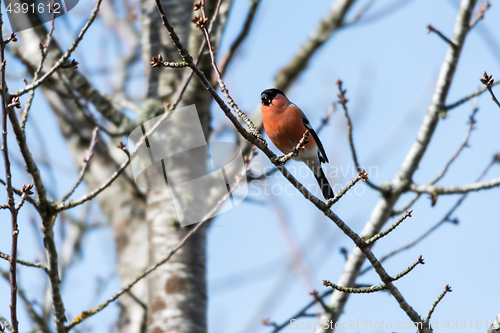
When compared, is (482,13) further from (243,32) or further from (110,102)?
(110,102)

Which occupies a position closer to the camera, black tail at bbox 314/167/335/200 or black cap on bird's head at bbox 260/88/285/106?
black cap on bird's head at bbox 260/88/285/106

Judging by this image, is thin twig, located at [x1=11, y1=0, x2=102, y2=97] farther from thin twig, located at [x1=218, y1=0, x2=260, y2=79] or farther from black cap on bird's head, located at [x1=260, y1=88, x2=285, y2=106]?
black cap on bird's head, located at [x1=260, y1=88, x2=285, y2=106]

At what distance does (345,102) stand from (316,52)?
61.2 inches

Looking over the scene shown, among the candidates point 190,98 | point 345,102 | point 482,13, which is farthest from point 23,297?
point 482,13

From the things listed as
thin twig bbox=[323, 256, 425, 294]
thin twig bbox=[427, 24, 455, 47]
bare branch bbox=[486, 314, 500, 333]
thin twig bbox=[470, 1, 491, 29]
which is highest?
thin twig bbox=[470, 1, 491, 29]

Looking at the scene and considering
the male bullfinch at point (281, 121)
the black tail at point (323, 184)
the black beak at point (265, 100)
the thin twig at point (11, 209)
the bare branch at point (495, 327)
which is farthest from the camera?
the black tail at point (323, 184)

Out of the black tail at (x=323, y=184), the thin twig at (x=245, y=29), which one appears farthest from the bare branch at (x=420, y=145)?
the thin twig at (x=245, y=29)

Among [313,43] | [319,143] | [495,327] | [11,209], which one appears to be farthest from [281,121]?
[11,209]

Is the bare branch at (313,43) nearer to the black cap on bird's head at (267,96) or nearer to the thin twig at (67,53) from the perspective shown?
the black cap on bird's head at (267,96)

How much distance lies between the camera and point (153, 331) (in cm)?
352

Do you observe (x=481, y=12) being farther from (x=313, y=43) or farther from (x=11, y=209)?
(x=11, y=209)

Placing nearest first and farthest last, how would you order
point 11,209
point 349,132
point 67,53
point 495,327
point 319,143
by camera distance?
point 11,209, point 495,327, point 67,53, point 349,132, point 319,143

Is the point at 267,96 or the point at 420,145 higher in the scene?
the point at 267,96

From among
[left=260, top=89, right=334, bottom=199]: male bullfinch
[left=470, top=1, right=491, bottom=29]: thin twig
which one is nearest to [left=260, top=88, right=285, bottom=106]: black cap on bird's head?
[left=260, top=89, right=334, bottom=199]: male bullfinch
